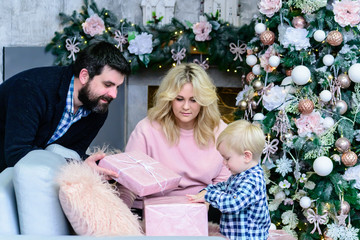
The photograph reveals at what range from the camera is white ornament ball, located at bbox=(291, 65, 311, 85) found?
111 inches

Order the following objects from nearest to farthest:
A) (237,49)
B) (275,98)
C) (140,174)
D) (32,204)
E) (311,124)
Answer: (32,204) < (140,174) < (311,124) < (275,98) < (237,49)

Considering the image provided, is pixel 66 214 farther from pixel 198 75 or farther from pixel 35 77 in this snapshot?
pixel 198 75

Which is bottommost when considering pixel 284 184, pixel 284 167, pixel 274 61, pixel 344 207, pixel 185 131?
pixel 344 207

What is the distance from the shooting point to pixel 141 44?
356cm

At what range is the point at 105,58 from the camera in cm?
230

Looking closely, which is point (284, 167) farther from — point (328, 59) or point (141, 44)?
point (141, 44)

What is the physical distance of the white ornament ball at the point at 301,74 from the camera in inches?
111

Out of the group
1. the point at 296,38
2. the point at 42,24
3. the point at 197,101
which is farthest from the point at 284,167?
the point at 42,24

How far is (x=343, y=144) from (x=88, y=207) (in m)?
1.98

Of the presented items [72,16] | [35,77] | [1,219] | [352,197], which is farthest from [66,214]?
[72,16]

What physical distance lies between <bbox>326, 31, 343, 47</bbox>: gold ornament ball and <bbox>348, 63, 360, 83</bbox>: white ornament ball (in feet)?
0.61

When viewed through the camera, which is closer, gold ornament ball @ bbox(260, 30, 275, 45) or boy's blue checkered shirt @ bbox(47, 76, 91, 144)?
boy's blue checkered shirt @ bbox(47, 76, 91, 144)

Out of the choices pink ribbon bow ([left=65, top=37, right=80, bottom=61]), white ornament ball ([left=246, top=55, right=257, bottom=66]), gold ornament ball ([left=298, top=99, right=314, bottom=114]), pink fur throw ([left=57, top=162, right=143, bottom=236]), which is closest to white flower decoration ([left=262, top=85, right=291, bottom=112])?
gold ornament ball ([left=298, top=99, right=314, bottom=114])

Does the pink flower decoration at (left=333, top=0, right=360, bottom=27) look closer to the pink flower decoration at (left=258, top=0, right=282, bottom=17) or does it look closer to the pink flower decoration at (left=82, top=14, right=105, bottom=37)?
the pink flower decoration at (left=258, top=0, right=282, bottom=17)
